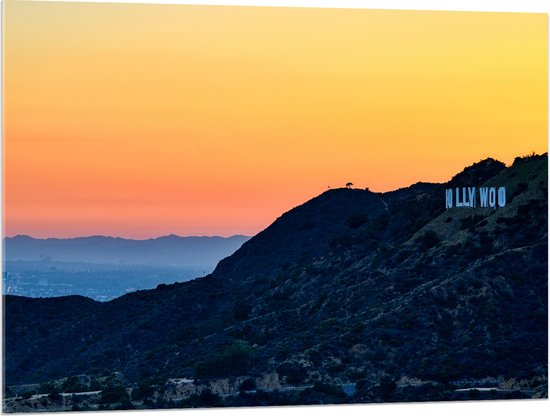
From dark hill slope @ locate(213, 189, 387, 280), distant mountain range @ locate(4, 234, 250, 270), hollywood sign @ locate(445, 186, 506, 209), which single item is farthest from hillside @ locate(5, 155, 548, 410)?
distant mountain range @ locate(4, 234, 250, 270)

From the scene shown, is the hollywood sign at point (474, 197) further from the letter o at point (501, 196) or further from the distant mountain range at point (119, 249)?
the distant mountain range at point (119, 249)

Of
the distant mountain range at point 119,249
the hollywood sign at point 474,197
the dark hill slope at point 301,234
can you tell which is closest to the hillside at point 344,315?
the dark hill slope at point 301,234

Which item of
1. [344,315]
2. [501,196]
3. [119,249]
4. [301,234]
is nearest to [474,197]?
[501,196]

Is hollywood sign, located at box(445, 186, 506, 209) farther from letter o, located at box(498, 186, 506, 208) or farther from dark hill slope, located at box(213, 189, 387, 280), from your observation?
dark hill slope, located at box(213, 189, 387, 280)

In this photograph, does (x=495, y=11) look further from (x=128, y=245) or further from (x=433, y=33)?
(x=128, y=245)

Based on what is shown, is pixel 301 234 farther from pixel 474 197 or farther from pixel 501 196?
pixel 501 196

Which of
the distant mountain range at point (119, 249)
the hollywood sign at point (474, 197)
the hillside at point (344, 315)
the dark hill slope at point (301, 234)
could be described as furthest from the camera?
the dark hill slope at point (301, 234)
